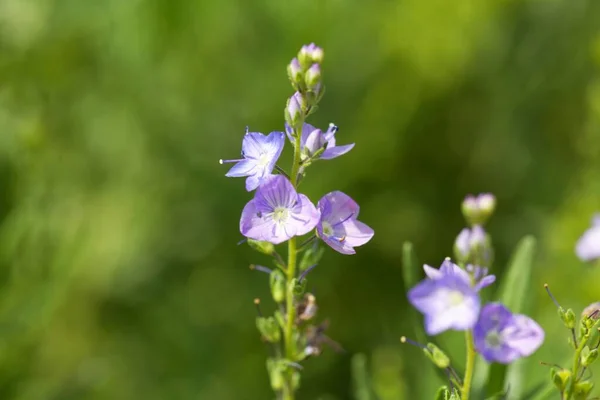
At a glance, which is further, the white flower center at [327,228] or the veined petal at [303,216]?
the white flower center at [327,228]

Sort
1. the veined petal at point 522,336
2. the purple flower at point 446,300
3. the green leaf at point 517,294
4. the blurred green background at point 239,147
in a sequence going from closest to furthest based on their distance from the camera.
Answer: the purple flower at point 446,300 < the veined petal at point 522,336 < the green leaf at point 517,294 < the blurred green background at point 239,147

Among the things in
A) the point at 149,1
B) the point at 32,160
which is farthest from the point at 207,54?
the point at 32,160

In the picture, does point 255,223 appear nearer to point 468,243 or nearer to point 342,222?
point 342,222

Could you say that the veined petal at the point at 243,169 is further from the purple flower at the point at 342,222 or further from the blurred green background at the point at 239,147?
the blurred green background at the point at 239,147

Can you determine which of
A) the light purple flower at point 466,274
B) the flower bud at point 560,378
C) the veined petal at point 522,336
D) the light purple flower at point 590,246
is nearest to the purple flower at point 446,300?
the light purple flower at point 466,274

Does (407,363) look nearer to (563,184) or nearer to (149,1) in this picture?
(563,184)

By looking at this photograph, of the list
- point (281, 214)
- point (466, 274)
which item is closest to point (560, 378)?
point (466, 274)

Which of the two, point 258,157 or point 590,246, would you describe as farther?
point 590,246
